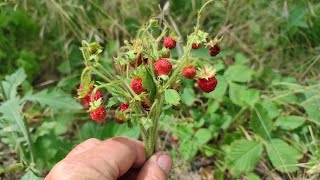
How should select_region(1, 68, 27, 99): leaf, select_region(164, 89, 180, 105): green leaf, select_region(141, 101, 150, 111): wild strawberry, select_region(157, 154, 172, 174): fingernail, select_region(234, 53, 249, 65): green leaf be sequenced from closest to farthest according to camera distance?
select_region(164, 89, 180, 105): green leaf, select_region(141, 101, 150, 111): wild strawberry, select_region(157, 154, 172, 174): fingernail, select_region(1, 68, 27, 99): leaf, select_region(234, 53, 249, 65): green leaf

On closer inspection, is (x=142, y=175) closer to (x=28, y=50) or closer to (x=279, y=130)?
(x=279, y=130)

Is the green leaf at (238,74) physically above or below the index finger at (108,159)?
below

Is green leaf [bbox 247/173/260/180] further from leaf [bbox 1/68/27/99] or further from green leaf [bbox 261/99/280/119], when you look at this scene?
leaf [bbox 1/68/27/99]

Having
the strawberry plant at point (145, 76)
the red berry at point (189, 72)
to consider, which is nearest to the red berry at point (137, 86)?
the strawberry plant at point (145, 76)

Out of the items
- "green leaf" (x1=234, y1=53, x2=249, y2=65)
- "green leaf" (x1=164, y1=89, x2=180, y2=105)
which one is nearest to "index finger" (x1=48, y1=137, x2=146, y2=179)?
"green leaf" (x1=164, y1=89, x2=180, y2=105)

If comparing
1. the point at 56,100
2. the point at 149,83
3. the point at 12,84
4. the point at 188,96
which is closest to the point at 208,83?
the point at 149,83

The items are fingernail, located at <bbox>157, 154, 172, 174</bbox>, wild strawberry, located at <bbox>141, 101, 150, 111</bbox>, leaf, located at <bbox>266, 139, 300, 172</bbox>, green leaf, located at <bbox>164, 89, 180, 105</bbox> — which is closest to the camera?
green leaf, located at <bbox>164, 89, 180, 105</bbox>

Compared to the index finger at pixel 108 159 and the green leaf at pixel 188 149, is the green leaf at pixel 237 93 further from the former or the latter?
the index finger at pixel 108 159
